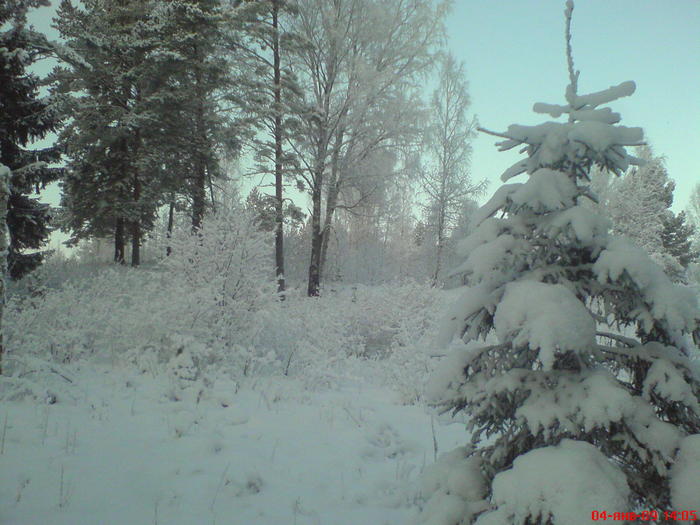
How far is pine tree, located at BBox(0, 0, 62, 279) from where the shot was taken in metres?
9.07

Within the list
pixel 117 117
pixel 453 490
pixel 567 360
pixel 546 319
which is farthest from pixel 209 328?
pixel 117 117

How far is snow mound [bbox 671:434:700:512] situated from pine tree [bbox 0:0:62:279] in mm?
11981

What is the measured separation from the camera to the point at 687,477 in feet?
5.00

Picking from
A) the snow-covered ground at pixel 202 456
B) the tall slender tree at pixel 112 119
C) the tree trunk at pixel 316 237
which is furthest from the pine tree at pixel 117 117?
the snow-covered ground at pixel 202 456

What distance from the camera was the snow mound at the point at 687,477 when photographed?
4.85 feet

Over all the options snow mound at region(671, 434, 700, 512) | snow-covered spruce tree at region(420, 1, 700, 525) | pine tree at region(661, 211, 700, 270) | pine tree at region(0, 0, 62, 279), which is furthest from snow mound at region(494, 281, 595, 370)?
pine tree at region(661, 211, 700, 270)

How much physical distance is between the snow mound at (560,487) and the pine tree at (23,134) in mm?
11506

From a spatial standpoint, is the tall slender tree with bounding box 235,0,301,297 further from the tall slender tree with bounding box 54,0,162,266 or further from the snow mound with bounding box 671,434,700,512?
the snow mound with bounding box 671,434,700,512

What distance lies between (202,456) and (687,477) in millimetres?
3622

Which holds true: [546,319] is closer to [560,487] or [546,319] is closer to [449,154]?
[560,487]

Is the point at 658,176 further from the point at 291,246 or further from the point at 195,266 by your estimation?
the point at 195,266

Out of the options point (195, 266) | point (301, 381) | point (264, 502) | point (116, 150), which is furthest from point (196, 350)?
point (116, 150)
